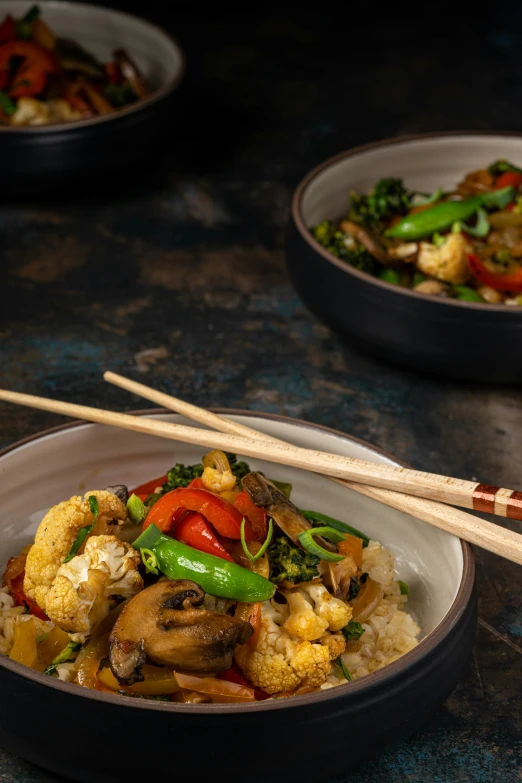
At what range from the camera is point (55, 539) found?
6.70 feet

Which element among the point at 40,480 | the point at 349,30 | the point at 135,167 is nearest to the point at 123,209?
the point at 135,167

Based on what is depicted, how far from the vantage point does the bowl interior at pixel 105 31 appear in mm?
4984

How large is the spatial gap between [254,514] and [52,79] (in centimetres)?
295

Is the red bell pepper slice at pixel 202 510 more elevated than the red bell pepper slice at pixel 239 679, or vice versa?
the red bell pepper slice at pixel 202 510

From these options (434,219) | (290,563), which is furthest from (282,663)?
(434,219)

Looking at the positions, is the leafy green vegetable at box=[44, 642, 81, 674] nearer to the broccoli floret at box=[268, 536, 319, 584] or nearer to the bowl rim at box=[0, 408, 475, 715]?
the bowl rim at box=[0, 408, 475, 715]

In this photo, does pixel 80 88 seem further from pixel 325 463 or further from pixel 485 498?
pixel 485 498

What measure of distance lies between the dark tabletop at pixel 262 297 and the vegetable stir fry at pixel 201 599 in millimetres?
292

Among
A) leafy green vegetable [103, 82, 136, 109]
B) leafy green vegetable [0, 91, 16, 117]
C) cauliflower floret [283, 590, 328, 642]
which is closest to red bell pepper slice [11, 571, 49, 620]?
cauliflower floret [283, 590, 328, 642]

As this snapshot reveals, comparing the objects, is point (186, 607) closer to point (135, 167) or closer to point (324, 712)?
point (324, 712)

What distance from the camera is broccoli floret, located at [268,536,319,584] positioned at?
2.02m

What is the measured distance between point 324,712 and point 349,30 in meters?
5.37

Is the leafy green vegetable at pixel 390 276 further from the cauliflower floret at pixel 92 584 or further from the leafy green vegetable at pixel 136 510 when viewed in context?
the cauliflower floret at pixel 92 584

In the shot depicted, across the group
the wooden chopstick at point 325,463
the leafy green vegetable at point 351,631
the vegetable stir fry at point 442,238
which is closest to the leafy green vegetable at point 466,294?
the vegetable stir fry at point 442,238
